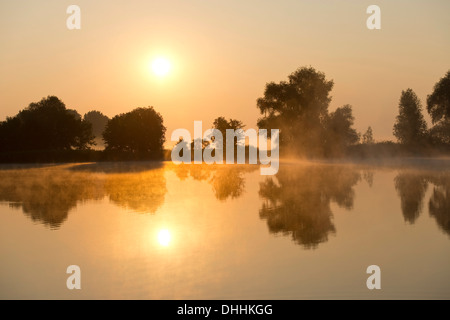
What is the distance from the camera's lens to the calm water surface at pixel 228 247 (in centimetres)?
960

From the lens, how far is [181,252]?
12.5 meters

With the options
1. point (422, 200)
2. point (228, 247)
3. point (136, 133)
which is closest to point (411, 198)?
point (422, 200)

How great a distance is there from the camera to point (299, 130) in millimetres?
92375

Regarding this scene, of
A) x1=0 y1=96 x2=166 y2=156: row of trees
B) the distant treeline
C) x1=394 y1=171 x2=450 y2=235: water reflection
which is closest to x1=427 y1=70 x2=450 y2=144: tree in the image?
the distant treeline

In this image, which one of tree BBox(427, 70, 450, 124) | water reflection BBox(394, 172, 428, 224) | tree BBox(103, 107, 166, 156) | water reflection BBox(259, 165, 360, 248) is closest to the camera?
water reflection BBox(259, 165, 360, 248)

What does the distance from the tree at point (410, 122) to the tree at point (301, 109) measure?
650 inches

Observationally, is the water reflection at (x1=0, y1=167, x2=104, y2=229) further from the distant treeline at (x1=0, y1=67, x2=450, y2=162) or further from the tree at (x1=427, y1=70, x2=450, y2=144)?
the tree at (x1=427, y1=70, x2=450, y2=144)

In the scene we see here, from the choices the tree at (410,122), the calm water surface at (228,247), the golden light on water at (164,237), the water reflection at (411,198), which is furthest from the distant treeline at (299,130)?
the golden light on water at (164,237)

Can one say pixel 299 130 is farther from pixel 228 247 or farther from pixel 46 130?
pixel 228 247

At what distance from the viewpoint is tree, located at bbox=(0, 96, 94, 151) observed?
3644 inches

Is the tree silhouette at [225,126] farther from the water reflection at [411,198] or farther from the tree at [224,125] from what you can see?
the water reflection at [411,198]

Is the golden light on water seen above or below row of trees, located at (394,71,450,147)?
below

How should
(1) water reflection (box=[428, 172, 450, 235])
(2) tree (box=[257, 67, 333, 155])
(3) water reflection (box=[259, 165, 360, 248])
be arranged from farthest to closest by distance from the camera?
(2) tree (box=[257, 67, 333, 155])
(1) water reflection (box=[428, 172, 450, 235])
(3) water reflection (box=[259, 165, 360, 248])

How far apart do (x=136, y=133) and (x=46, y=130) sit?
1850 cm
